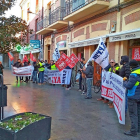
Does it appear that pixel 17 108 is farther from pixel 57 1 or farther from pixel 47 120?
pixel 57 1

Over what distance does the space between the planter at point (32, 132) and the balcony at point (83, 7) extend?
28.7ft

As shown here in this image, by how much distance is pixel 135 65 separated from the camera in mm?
4570

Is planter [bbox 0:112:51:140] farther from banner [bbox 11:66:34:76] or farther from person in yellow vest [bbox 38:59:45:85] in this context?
banner [bbox 11:66:34:76]

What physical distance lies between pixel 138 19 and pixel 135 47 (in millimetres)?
1474

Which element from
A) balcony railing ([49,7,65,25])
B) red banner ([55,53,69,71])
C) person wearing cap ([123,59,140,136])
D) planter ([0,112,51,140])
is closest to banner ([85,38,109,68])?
person wearing cap ([123,59,140,136])

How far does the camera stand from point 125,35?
935cm

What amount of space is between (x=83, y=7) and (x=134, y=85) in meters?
8.53

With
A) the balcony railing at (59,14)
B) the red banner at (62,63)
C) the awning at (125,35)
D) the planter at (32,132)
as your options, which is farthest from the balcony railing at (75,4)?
the planter at (32,132)

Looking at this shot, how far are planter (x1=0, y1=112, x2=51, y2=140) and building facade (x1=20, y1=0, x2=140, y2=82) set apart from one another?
661cm

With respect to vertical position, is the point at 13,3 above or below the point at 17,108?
above

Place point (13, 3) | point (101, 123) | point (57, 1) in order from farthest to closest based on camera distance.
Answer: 1. point (57, 1)
2. point (13, 3)
3. point (101, 123)

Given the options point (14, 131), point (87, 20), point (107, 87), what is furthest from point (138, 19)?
point (14, 131)

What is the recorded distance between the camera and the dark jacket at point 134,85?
4375 mm

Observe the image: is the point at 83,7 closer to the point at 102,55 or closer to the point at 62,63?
the point at 62,63
